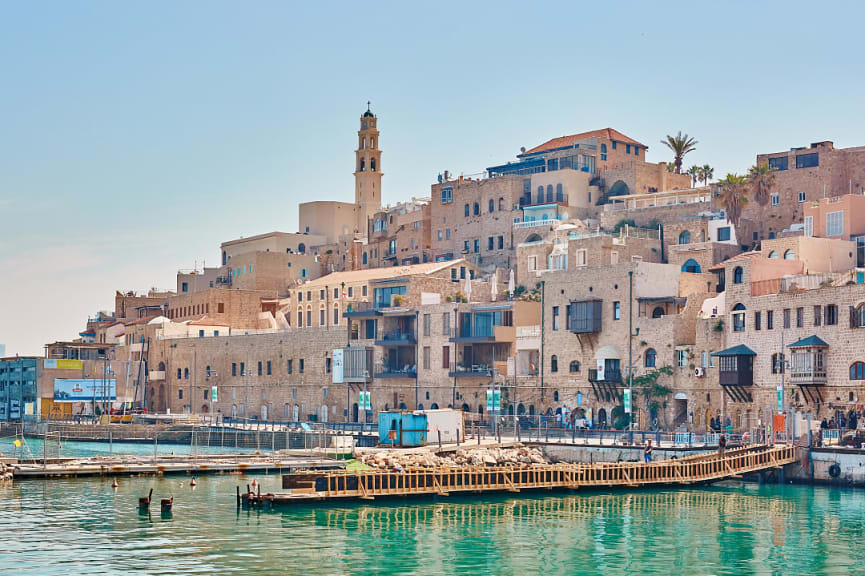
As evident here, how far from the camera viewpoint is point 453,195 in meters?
91.7

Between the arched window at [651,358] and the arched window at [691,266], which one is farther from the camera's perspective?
the arched window at [691,266]

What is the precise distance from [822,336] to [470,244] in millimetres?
41306

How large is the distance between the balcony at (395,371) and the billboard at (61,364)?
3106 centimetres

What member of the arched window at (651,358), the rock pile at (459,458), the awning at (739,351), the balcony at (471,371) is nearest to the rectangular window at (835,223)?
the arched window at (651,358)

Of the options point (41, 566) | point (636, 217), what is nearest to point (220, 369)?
point (636, 217)

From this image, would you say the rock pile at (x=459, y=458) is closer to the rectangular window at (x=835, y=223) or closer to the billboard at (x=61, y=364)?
the rectangular window at (x=835, y=223)

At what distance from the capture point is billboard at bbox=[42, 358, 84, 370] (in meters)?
92.6

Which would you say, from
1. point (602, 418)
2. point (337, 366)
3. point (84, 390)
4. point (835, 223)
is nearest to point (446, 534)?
point (602, 418)

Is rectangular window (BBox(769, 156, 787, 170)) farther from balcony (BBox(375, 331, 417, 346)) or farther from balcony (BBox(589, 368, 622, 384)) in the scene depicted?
balcony (BBox(375, 331, 417, 346))

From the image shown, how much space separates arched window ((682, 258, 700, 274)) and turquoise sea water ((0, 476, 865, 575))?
23284 mm

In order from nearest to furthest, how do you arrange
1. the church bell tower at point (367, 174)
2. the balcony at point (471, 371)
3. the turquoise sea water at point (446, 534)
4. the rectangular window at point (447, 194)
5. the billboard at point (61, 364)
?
the turquoise sea water at point (446, 534)
the balcony at point (471, 371)
the rectangular window at point (447, 194)
the billboard at point (61, 364)
the church bell tower at point (367, 174)

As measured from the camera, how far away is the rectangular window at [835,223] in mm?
62562

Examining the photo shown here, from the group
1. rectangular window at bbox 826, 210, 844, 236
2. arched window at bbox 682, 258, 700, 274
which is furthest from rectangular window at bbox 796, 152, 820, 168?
arched window at bbox 682, 258, 700, 274

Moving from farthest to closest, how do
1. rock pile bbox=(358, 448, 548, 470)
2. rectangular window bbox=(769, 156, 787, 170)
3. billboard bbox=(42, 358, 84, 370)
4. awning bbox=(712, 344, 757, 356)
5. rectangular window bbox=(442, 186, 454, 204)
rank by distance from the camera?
billboard bbox=(42, 358, 84, 370)
rectangular window bbox=(442, 186, 454, 204)
rectangular window bbox=(769, 156, 787, 170)
awning bbox=(712, 344, 757, 356)
rock pile bbox=(358, 448, 548, 470)
